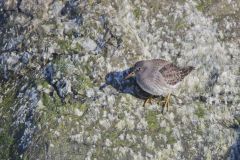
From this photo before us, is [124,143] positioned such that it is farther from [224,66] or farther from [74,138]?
[224,66]

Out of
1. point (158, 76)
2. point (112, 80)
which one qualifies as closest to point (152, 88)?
point (158, 76)

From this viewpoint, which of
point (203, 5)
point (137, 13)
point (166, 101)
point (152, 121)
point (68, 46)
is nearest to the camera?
point (152, 121)

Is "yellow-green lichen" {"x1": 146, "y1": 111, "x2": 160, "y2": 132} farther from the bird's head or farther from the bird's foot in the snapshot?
the bird's head

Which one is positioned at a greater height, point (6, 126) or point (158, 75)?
point (158, 75)

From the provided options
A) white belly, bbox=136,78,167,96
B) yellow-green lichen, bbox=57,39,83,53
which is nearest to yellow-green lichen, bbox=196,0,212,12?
white belly, bbox=136,78,167,96

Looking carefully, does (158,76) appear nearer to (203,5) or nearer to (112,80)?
(112,80)

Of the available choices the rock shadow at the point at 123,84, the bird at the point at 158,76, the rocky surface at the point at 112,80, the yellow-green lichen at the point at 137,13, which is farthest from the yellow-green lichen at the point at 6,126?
the yellow-green lichen at the point at 137,13

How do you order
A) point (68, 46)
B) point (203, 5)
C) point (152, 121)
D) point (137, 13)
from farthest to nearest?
point (203, 5) < point (137, 13) < point (68, 46) < point (152, 121)
